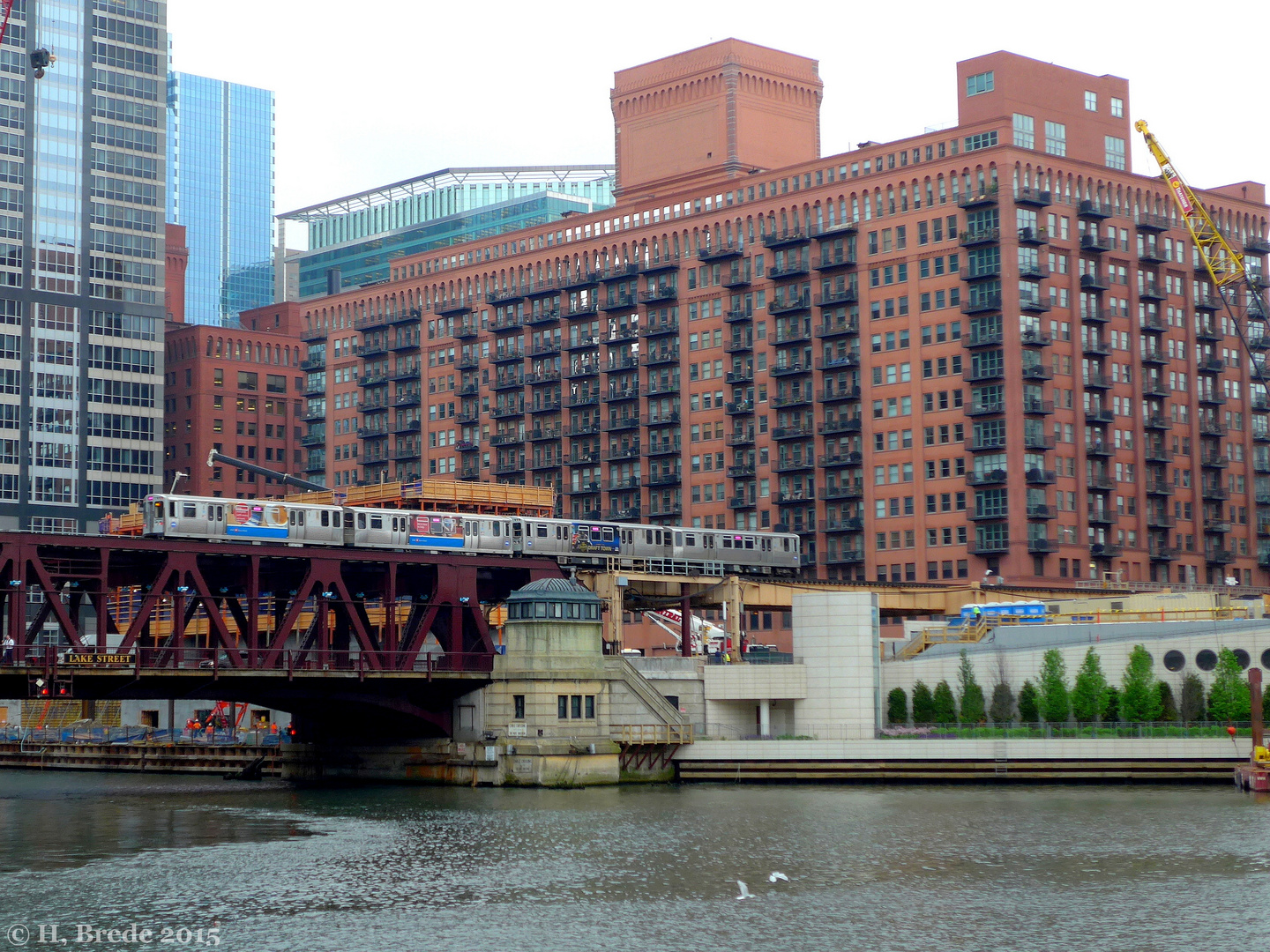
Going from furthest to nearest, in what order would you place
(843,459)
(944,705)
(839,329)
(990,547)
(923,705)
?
(839,329) < (843,459) < (990,547) < (923,705) < (944,705)

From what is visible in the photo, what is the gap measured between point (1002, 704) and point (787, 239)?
7963cm

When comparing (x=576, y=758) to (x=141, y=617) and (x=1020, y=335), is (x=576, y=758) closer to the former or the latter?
(x=141, y=617)

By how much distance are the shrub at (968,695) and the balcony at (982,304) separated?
59484mm

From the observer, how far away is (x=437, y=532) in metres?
126

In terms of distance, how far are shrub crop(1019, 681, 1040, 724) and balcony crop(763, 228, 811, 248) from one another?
78.6m

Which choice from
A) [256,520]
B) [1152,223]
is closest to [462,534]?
[256,520]

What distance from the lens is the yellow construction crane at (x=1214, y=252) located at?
174 meters

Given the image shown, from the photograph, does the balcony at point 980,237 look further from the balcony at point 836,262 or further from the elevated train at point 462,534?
the elevated train at point 462,534

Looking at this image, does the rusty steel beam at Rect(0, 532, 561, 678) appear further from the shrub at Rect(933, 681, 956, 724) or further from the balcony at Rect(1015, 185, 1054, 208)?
the balcony at Rect(1015, 185, 1054, 208)

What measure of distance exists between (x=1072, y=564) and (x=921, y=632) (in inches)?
1990

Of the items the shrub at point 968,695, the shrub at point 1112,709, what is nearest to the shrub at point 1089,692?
the shrub at point 1112,709

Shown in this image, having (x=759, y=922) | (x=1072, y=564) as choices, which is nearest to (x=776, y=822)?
(x=759, y=922)

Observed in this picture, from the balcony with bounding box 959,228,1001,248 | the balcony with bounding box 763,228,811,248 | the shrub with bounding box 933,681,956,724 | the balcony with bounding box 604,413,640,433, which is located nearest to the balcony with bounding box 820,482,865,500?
the balcony with bounding box 763,228,811,248

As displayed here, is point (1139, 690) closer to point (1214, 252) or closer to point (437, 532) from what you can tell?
point (437, 532)
